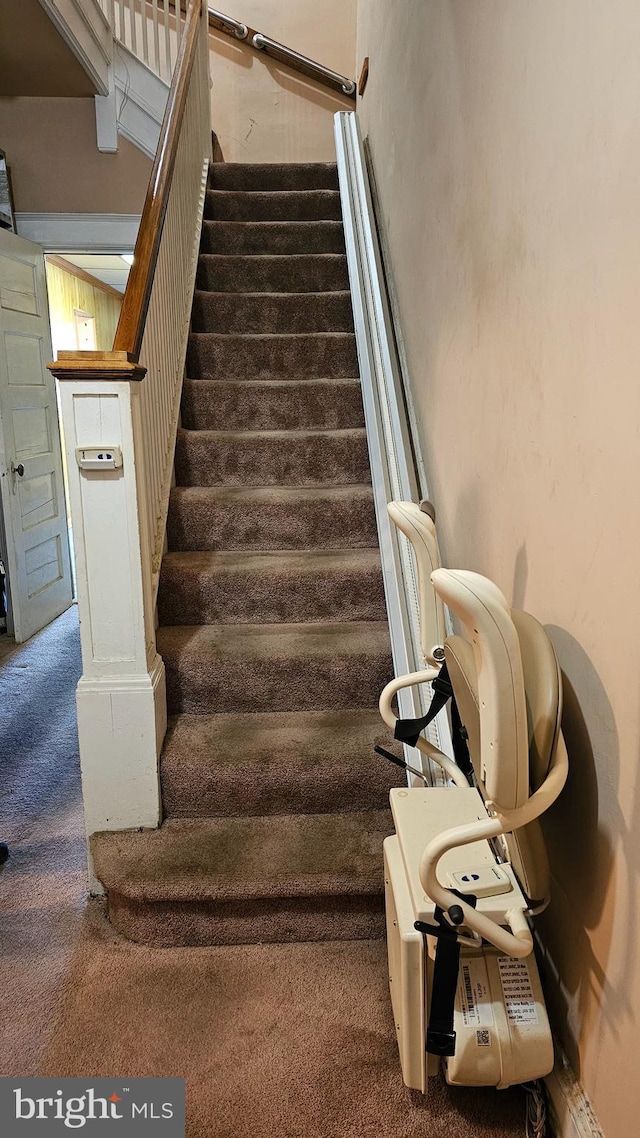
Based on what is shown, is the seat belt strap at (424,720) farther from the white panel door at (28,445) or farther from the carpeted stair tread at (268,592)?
the white panel door at (28,445)

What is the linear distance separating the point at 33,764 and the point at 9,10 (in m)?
3.00

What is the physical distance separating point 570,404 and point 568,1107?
114 cm

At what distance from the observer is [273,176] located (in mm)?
3885

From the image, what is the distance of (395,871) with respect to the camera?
1.29 m

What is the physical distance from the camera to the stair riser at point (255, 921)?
1.69m

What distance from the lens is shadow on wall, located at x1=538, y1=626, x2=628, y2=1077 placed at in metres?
1.02

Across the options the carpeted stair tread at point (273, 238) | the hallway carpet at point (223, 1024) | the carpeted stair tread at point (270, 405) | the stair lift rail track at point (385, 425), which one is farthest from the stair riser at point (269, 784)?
the carpeted stair tread at point (273, 238)

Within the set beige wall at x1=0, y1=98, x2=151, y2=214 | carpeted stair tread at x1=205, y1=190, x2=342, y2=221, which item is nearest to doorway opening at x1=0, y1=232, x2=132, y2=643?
beige wall at x1=0, y1=98, x2=151, y2=214

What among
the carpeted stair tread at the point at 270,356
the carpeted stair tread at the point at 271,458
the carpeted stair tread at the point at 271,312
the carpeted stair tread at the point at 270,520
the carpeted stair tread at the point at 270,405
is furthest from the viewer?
the carpeted stair tread at the point at 271,312

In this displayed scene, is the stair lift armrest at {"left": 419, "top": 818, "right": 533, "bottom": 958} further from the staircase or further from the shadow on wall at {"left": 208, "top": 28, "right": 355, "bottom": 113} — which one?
the shadow on wall at {"left": 208, "top": 28, "right": 355, "bottom": 113}

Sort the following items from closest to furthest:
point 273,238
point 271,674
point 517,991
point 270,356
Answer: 1. point 517,991
2. point 271,674
3. point 270,356
4. point 273,238

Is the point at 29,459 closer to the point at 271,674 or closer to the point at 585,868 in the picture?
the point at 271,674

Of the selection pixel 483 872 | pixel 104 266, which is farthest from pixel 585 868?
pixel 104 266

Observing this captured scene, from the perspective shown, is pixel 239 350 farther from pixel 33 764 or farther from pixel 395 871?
pixel 395 871
